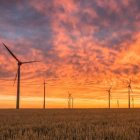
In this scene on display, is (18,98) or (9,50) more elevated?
(9,50)

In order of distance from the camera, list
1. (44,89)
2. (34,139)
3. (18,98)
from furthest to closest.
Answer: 1. (44,89)
2. (18,98)
3. (34,139)

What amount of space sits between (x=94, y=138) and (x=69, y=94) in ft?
388

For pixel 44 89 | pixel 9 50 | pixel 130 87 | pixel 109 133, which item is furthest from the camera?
pixel 130 87

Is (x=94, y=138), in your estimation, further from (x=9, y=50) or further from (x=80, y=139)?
(x=9, y=50)

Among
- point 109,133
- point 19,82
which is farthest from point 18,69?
point 109,133


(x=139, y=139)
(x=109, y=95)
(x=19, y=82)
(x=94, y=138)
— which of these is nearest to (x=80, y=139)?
(x=94, y=138)

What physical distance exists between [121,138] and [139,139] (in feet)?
1.95

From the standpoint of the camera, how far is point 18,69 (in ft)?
213

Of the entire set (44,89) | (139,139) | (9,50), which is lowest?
(139,139)

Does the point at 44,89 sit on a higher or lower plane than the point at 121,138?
higher

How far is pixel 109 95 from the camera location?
394 feet

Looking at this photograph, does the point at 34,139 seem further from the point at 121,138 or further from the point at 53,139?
the point at 121,138

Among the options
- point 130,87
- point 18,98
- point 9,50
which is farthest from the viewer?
point 130,87

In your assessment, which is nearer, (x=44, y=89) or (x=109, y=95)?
(x=44, y=89)
